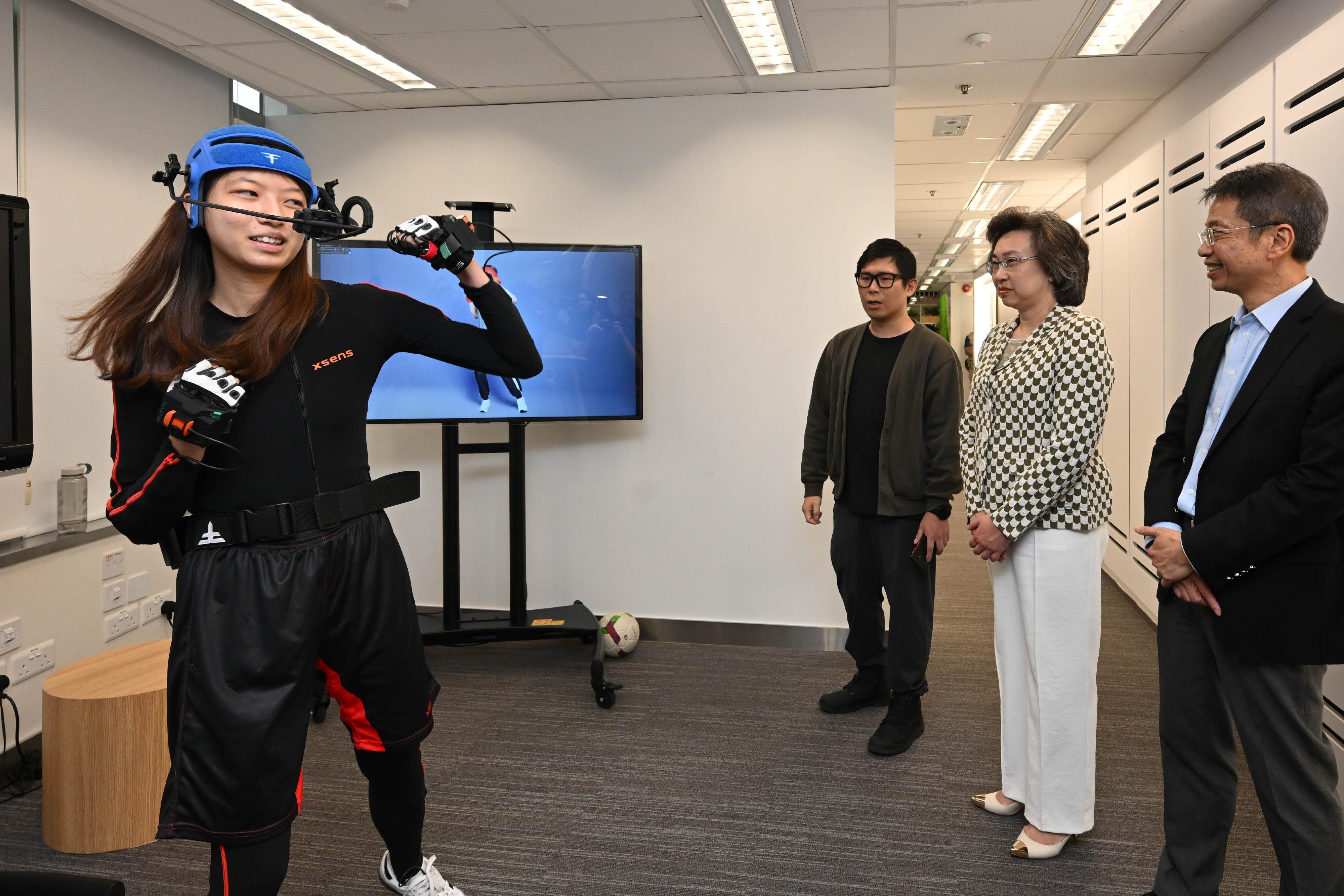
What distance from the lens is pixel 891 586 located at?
299 centimetres

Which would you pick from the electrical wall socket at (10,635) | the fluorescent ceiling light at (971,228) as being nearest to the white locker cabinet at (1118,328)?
the fluorescent ceiling light at (971,228)

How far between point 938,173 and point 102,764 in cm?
576

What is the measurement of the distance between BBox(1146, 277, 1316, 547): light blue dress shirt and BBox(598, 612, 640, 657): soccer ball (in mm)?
2447

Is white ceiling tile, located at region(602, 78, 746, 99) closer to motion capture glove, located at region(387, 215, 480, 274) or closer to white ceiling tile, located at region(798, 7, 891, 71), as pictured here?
white ceiling tile, located at region(798, 7, 891, 71)

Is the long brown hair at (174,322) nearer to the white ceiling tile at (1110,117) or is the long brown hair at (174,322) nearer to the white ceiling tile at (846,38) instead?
the white ceiling tile at (846,38)

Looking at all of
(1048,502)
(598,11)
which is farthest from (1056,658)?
(598,11)

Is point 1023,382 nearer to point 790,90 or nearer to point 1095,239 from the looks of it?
point 790,90

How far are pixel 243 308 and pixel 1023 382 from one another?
5.57ft

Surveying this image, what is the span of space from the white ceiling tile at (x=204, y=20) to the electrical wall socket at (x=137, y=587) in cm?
204

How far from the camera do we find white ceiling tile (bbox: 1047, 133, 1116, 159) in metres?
5.25

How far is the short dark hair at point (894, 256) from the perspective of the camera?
9.67 ft

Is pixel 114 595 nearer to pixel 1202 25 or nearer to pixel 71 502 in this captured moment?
pixel 71 502

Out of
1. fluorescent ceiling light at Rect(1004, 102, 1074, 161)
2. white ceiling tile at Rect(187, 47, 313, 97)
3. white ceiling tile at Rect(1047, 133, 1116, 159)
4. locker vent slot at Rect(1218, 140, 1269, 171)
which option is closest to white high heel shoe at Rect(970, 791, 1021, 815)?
locker vent slot at Rect(1218, 140, 1269, 171)

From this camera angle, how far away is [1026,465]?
2148 mm
